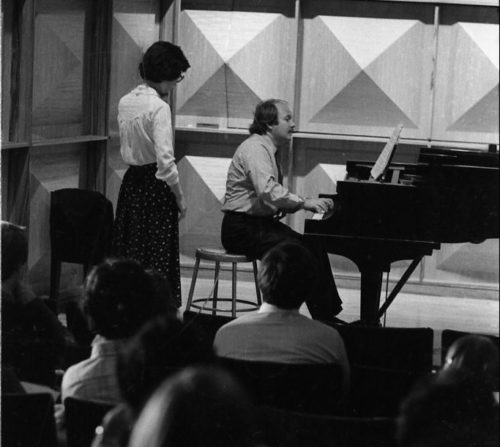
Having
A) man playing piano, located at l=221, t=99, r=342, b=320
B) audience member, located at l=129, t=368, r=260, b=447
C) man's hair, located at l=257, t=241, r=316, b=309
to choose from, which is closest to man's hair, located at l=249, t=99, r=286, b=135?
man playing piano, located at l=221, t=99, r=342, b=320

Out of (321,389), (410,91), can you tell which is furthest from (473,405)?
(410,91)

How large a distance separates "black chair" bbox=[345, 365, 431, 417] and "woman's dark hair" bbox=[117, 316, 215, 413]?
Answer: 132 mm

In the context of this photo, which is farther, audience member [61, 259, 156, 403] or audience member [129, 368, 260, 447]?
audience member [61, 259, 156, 403]

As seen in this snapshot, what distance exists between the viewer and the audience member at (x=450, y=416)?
0.80 m

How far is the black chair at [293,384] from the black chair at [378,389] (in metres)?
0.02

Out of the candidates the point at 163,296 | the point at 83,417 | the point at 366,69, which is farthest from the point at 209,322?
the point at 366,69

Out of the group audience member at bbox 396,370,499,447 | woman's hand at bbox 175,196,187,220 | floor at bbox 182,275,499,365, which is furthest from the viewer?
woman's hand at bbox 175,196,187,220

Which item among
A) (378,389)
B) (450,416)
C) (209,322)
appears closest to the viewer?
(450,416)

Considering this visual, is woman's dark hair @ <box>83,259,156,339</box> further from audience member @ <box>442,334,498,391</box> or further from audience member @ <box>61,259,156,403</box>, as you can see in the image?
audience member @ <box>442,334,498,391</box>

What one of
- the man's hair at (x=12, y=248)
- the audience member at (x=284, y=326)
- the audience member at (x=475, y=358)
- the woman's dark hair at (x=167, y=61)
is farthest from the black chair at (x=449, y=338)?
the man's hair at (x=12, y=248)

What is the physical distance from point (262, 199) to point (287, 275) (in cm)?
8

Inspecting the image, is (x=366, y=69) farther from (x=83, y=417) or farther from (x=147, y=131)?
(x=83, y=417)

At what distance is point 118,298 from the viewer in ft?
3.25

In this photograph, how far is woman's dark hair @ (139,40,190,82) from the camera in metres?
0.97
